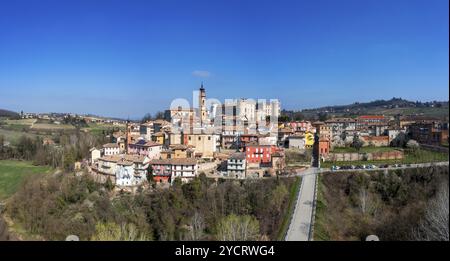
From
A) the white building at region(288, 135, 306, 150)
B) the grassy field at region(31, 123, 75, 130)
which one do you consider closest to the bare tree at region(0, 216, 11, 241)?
the white building at region(288, 135, 306, 150)

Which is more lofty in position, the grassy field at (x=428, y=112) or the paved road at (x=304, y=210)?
the grassy field at (x=428, y=112)

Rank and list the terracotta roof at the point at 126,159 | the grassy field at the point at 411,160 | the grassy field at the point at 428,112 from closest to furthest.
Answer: the grassy field at the point at 428,112 < the terracotta roof at the point at 126,159 < the grassy field at the point at 411,160

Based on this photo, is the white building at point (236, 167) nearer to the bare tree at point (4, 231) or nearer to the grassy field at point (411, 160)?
the grassy field at point (411, 160)

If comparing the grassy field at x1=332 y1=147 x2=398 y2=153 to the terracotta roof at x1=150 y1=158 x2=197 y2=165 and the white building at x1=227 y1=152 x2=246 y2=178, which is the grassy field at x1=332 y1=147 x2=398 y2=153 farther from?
the terracotta roof at x1=150 y1=158 x2=197 y2=165

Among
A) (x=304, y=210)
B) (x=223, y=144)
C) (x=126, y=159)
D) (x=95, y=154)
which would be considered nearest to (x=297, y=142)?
(x=223, y=144)

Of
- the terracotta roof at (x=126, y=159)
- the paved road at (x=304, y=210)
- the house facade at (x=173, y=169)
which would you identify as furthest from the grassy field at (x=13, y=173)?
the paved road at (x=304, y=210)
